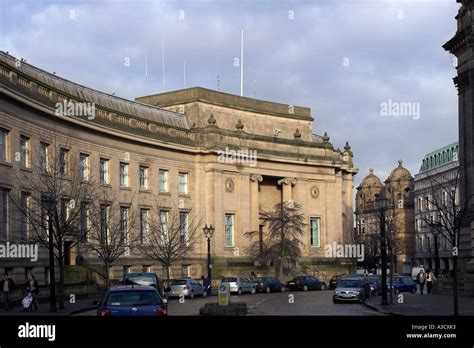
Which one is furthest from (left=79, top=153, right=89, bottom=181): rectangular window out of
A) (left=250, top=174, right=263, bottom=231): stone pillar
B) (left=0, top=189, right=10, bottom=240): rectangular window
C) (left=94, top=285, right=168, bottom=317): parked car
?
(left=94, top=285, right=168, bottom=317): parked car

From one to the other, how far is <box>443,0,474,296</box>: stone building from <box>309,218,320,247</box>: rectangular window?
36874 millimetres

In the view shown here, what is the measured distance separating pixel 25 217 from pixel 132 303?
29349mm

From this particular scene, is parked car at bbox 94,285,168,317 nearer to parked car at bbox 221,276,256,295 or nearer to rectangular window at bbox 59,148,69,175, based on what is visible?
rectangular window at bbox 59,148,69,175

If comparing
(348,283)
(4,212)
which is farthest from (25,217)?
(348,283)

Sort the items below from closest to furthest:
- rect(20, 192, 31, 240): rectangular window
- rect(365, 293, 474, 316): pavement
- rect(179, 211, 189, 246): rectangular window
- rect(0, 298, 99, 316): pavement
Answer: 1. rect(365, 293, 474, 316): pavement
2. rect(0, 298, 99, 316): pavement
3. rect(20, 192, 31, 240): rectangular window
4. rect(179, 211, 189, 246): rectangular window

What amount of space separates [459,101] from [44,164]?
2499 cm

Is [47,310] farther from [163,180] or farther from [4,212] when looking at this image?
[163,180]

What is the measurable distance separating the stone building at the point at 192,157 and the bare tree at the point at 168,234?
18.7 inches

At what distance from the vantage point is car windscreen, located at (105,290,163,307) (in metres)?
22.4

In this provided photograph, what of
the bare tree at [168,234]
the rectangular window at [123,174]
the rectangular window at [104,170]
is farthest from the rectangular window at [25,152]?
the rectangular window at [123,174]

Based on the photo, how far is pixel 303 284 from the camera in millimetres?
69812
